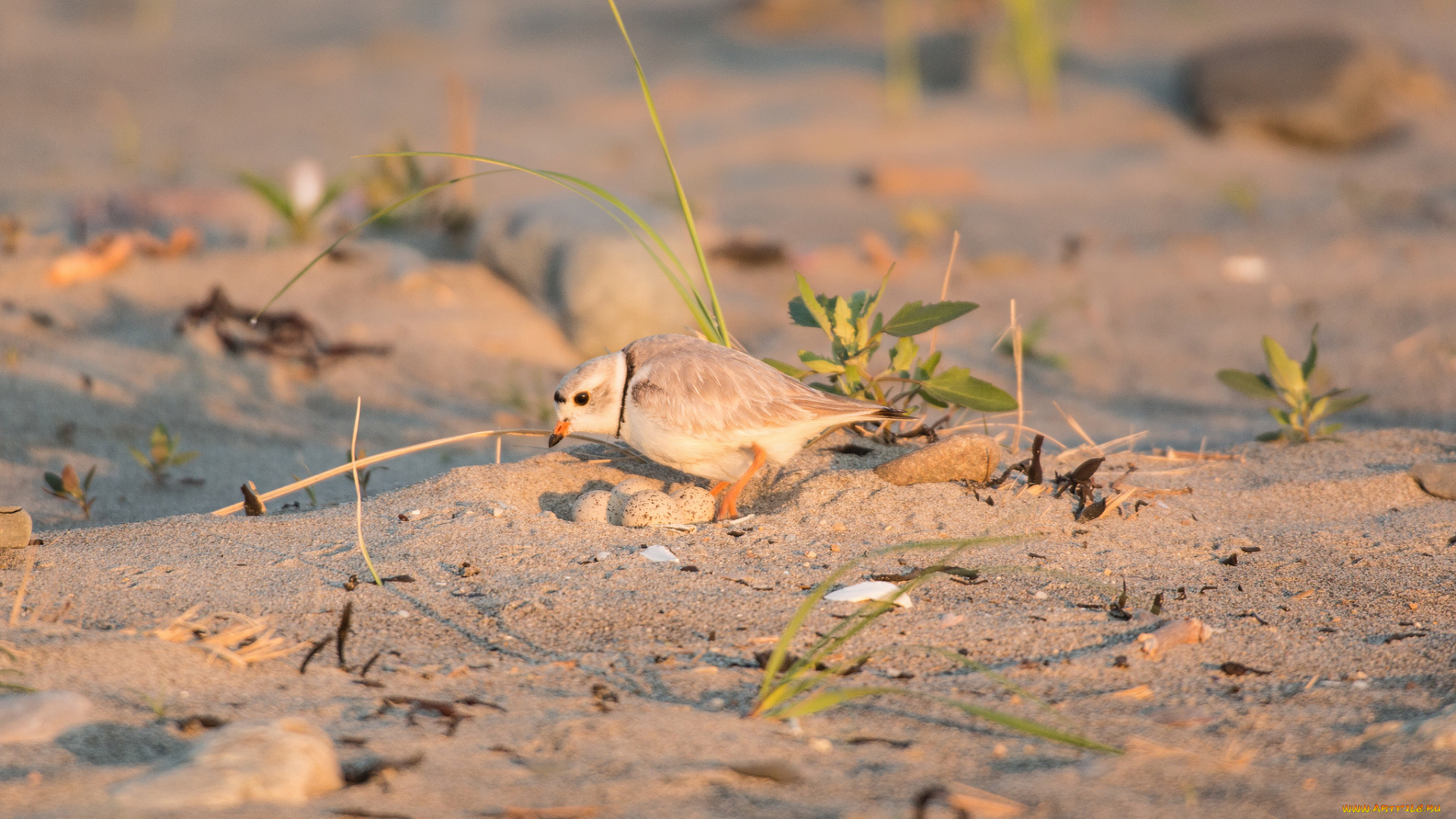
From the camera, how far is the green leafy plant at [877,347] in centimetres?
300

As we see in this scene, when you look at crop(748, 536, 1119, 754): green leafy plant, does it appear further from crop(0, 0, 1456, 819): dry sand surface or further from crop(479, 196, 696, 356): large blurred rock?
crop(479, 196, 696, 356): large blurred rock

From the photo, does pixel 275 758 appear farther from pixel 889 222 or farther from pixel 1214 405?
pixel 889 222

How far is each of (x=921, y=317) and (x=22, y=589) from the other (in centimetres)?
212

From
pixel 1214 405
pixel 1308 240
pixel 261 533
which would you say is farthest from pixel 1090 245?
pixel 261 533

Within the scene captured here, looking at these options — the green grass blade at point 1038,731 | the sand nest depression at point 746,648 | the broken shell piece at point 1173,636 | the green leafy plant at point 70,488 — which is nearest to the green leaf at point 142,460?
the green leafy plant at point 70,488

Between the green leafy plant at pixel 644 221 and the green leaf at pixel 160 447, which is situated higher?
the green leafy plant at pixel 644 221

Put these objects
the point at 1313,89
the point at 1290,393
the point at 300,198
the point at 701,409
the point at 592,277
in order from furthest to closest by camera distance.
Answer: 1. the point at 1313,89
2. the point at 300,198
3. the point at 592,277
4. the point at 1290,393
5. the point at 701,409

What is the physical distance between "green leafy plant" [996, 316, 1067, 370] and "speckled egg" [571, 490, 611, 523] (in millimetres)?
2726

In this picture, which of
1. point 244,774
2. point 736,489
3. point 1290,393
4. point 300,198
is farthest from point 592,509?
point 300,198

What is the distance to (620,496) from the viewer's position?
2959mm

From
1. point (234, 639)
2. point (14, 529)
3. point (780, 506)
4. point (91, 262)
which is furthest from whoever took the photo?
point (91, 262)

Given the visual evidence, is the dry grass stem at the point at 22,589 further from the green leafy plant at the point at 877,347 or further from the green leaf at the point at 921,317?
the green leaf at the point at 921,317

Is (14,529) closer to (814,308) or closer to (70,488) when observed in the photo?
(70,488)

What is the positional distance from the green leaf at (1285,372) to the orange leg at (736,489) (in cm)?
159
